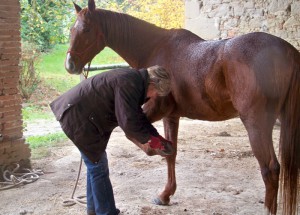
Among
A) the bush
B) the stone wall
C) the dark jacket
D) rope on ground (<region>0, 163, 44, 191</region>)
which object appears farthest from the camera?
the bush

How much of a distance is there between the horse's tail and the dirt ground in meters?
0.54

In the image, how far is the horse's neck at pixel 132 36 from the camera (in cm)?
359

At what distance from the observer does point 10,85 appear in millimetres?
4293

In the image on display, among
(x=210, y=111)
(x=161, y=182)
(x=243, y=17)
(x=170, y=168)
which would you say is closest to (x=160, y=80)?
(x=210, y=111)

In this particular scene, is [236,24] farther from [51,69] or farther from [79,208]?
[51,69]

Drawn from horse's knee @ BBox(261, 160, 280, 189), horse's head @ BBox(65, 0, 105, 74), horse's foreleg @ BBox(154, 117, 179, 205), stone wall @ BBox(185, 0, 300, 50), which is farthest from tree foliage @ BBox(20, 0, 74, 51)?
horse's knee @ BBox(261, 160, 280, 189)

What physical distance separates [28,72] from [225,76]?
327 inches

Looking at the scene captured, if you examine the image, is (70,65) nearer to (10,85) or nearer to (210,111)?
(10,85)

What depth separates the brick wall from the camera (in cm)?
418

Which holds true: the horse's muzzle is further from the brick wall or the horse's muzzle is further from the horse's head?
the brick wall

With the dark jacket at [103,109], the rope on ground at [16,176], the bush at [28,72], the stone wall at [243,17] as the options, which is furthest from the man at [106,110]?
the bush at [28,72]

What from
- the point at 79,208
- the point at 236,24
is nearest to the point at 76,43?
the point at 79,208

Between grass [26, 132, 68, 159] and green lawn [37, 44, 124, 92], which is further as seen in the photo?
green lawn [37, 44, 124, 92]

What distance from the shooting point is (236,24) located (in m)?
6.62
